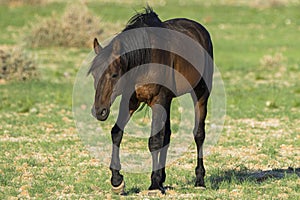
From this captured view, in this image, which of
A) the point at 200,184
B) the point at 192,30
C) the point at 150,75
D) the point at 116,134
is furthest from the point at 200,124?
the point at 150,75

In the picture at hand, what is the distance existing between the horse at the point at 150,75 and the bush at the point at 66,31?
59.9ft

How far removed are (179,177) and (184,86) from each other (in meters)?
1.45

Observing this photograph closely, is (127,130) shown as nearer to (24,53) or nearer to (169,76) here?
(169,76)

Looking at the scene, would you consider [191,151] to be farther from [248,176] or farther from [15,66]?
[15,66]

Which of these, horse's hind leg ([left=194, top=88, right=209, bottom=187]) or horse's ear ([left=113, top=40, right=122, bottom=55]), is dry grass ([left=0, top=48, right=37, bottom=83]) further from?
horse's ear ([left=113, top=40, right=122, bottom=55])

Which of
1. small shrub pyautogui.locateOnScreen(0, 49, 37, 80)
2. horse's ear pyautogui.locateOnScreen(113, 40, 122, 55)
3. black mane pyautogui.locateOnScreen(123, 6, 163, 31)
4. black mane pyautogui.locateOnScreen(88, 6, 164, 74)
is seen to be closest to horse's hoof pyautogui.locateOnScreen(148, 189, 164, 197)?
black mane pyautogui.locateOnScreen(88, 6, 164, 74)

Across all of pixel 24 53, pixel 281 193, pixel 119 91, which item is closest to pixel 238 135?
pixel 281 193

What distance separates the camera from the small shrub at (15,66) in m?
19.2

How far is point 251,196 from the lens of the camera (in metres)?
7.81

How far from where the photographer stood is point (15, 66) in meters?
19.3

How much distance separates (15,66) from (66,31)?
7512 millimetres

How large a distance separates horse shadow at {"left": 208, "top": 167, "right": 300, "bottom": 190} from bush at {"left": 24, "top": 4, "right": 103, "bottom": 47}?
17806 mm

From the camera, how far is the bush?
26578 mm

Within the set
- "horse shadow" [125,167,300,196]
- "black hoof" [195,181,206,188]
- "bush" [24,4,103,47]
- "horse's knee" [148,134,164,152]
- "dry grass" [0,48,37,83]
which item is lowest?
"black hoof" [195,181,206,188]
